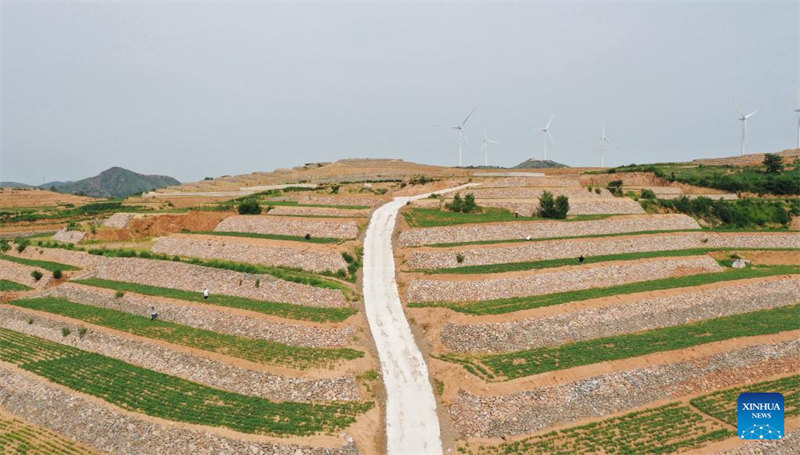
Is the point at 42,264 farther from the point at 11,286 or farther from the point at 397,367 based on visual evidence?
the point at 397,367

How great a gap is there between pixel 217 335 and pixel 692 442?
3357cm

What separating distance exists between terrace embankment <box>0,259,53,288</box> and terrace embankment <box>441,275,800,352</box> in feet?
163

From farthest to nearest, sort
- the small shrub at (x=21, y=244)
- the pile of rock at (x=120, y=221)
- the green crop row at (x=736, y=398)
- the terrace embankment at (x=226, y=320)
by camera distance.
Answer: the pile of rock at (x=120, y=221) < the small shrub at (x=21, y=244) < the terrace embankment at (x=226, y=320) < the green crop row at (x=736, y=398)

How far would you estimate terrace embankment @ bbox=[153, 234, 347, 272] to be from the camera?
158 ft

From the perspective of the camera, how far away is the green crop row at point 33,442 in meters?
27.0

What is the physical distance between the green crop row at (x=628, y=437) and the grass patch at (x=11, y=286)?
56.5 meters

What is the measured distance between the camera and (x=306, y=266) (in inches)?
1901

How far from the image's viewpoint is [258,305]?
40.4m

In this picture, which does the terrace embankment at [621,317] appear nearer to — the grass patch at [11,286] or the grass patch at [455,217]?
the grass patch at [455,217]

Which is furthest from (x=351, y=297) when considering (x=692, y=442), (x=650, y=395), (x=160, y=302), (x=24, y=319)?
(x=24, y=319)

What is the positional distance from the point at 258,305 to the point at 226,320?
10.3ft

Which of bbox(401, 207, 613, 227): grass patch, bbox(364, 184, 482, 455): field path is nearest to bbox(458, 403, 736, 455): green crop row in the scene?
bbox(364, 184, 482, 455): field path

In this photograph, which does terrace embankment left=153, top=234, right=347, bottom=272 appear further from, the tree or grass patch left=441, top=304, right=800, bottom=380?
the tree

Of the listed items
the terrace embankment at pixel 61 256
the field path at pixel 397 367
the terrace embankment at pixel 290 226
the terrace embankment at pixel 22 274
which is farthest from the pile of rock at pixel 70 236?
the field path at pixel 397 367
